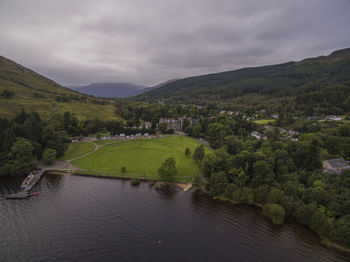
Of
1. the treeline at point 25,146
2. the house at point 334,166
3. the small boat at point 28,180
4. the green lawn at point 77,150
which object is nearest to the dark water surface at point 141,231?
the small boat at point 28,180

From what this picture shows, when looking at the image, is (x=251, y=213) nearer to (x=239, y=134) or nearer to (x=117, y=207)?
(x=117, y=207)

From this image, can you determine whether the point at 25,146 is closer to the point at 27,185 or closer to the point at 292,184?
the point at 27,185

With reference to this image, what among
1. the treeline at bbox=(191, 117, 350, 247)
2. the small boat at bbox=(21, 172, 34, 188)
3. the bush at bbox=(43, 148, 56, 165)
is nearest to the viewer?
the treeline at bbox=(191, 117, 350, 247)

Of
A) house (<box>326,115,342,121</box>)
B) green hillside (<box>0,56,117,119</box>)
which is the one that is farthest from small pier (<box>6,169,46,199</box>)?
house (<box>326,115,342,121</box>)

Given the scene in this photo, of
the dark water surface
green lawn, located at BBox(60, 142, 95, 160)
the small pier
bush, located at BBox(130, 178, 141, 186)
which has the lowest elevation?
the dark water surface

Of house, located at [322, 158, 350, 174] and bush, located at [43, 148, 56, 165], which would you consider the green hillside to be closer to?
bush, located at [43, 148, 56, 165]

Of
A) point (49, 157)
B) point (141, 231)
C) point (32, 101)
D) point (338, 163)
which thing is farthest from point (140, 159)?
point (32, 101)
